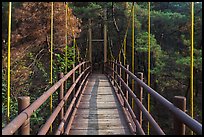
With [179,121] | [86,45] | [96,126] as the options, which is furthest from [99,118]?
[86,45]

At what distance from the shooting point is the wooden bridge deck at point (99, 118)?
10.3 ft

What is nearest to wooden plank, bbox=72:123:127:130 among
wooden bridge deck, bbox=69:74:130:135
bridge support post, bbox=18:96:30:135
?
wooden bridge deck, bbox=69:74:130:135

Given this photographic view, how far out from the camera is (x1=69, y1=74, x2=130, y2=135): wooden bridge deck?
3128 millimetres

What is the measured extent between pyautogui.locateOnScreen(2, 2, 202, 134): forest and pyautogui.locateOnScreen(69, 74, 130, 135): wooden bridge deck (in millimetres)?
1900

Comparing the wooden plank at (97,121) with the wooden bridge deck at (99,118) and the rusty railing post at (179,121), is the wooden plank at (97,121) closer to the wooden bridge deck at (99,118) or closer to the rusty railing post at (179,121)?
the wooden bridge deck at (99,118)

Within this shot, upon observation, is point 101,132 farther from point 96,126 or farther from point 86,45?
point 86,45

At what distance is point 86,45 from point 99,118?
10.4 metres

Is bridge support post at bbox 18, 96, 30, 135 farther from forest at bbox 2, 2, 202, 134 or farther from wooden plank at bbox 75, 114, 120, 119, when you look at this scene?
forest at bbox 2, 2, 202, 134

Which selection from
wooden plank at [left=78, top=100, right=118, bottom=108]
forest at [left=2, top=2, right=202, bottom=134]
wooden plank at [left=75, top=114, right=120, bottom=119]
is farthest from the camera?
forest at [left=2, top=2, right=202, bottom=134]

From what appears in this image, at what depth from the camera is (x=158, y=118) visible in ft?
39.2

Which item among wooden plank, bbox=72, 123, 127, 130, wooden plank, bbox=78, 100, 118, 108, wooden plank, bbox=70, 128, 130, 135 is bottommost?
wooden plank, bbox=70, 128, 130, 135

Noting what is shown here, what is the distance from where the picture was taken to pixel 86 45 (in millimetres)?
13938

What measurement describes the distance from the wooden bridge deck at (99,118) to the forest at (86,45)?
6.23ft

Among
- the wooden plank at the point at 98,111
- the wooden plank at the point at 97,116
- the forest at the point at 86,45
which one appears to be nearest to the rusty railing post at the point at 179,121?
the wooden plank at the point at 97,116
